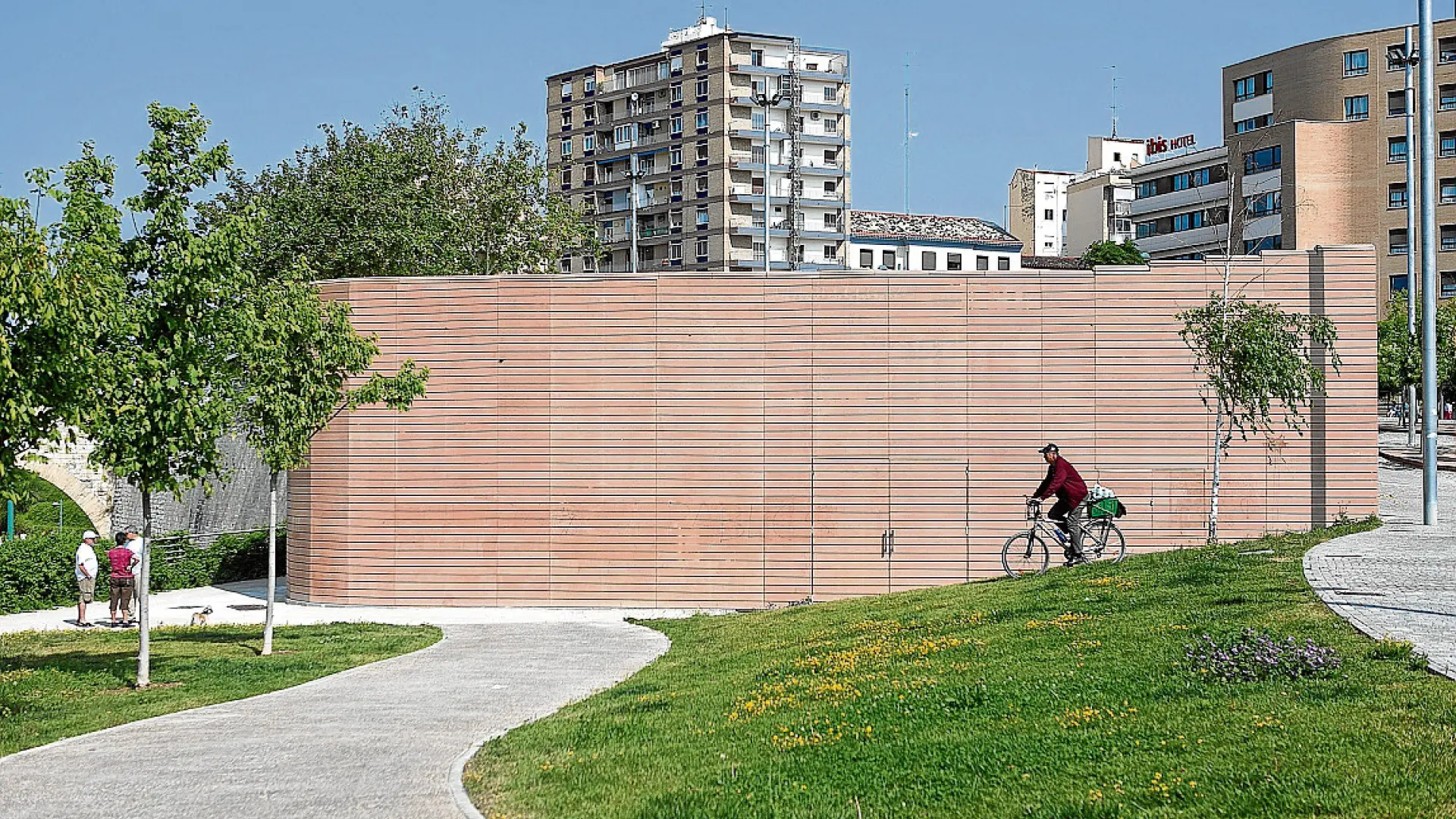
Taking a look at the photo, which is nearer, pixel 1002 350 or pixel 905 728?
pixel 905 728

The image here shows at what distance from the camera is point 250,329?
16344 millimetres

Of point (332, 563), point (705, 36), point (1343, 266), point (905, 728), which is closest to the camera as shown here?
point (905, 728)

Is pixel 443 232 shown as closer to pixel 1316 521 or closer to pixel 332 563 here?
pixel 332 563

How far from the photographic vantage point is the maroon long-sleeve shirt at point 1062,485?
63.5 feet

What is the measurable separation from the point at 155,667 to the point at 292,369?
415 cm

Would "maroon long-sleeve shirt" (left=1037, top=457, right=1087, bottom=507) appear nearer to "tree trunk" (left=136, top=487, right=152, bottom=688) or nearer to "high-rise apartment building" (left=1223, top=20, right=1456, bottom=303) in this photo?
"tree trunk" (left=136, top=487, right=152, bottom=688)

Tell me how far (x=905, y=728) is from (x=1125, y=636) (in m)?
3.05

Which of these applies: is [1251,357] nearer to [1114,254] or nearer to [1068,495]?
[1068,495]

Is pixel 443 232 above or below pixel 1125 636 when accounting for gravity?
above

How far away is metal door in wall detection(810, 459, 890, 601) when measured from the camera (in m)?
24.2

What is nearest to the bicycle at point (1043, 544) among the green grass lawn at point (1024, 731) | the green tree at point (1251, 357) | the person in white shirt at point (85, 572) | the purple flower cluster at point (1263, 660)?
the green tree at point (1251, 357)

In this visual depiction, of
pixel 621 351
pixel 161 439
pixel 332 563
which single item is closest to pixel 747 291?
pixel 621 351

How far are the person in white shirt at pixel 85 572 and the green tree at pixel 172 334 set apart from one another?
30.4 ft

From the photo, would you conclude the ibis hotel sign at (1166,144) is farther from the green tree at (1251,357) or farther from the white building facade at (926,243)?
the green tree at (1251,357)
